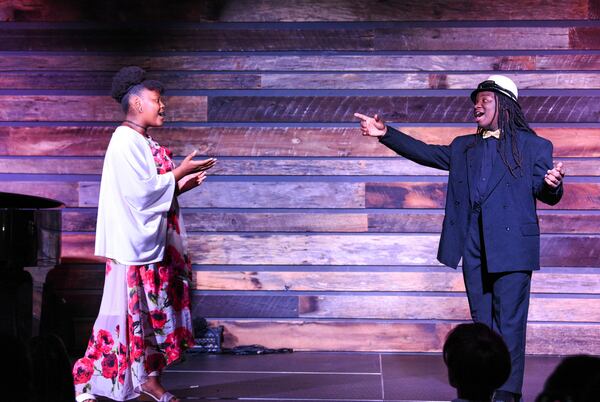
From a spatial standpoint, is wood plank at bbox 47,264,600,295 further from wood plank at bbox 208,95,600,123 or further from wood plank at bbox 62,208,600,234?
wood plank at bbox 208,95,600,123

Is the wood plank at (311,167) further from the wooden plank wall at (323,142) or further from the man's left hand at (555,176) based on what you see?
the man's left hand at (555,176)

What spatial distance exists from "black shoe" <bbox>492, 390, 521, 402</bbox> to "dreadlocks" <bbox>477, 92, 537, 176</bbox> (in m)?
0.98

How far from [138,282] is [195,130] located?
6.33 feet

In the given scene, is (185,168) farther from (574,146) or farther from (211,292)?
(574,146)

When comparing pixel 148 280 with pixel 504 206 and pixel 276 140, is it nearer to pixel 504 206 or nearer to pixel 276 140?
pixel 504 206

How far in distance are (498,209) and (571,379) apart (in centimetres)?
193

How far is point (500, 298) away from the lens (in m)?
3.85

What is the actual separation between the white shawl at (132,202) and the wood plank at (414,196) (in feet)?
6.27

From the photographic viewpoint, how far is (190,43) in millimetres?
5672

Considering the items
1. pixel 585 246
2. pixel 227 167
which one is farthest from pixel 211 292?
pixel 585 246

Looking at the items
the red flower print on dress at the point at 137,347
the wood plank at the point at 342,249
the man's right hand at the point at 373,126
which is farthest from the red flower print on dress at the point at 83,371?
the wood plank at the point at 342,249

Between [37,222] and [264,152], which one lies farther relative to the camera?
[264,152]

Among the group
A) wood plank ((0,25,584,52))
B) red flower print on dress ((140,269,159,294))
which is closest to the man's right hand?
red flower print on dress ((140,269,159,294))

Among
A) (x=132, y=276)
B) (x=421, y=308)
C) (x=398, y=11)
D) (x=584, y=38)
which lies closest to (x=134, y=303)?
(x=132, y=276)
